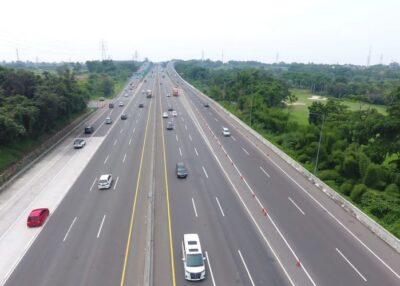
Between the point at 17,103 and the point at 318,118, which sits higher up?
the point at 17,103

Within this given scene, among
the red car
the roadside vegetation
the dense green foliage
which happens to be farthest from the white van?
the roadside vegetation

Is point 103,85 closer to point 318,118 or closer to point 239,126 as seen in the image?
point 239,126

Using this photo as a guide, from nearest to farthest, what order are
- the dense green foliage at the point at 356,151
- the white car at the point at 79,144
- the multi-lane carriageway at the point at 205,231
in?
1. the multi-lane carriageway at the point at 205,231
2. the dense green foliage at the point at 356,151
3. the white car at the point at 79,144

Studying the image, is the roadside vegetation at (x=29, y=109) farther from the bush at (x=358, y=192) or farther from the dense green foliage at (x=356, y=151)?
the bush at (x=358, y=192)

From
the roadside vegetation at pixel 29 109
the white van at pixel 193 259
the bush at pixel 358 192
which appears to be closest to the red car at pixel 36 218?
the white van at pixel 193 259

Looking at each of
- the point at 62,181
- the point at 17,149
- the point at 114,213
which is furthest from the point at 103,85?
the point at 114,213

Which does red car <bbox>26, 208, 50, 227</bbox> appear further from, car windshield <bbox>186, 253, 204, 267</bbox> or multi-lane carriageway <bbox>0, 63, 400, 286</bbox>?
car windshield <bbox>186, 253, 204, 267</bbox>
